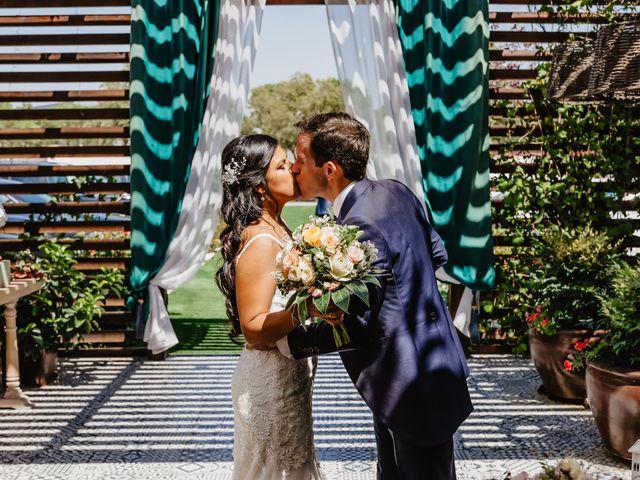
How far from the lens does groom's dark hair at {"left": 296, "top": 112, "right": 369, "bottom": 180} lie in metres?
2.38

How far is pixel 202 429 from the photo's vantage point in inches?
177

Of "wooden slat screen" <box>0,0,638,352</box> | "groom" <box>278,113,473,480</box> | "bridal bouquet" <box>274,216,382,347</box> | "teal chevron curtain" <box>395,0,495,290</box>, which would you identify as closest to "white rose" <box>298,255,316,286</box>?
"bridal bouquet" <box>274,216,382,347</box>

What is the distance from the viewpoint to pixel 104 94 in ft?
19.9

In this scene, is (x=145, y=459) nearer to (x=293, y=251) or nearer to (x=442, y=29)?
(x=293, y=251)

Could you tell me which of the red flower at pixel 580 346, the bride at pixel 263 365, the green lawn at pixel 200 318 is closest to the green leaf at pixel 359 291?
the bride at pixel 263 365

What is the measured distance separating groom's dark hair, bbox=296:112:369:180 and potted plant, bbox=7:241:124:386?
3.47 meters

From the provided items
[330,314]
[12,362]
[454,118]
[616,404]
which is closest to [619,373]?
[616,404]

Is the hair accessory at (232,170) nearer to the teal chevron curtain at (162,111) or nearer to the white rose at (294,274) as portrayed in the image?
the white rose at (294,274)

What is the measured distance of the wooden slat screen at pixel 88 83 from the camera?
5984mm

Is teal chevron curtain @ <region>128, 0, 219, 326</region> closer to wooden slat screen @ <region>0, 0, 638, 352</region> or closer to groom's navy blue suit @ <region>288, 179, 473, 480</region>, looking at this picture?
wooden slat screen @ <region>0, 0, 638, 352</region>

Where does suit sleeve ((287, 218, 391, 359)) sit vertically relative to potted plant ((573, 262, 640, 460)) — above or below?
above

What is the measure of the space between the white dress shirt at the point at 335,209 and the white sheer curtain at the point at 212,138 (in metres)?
3.66

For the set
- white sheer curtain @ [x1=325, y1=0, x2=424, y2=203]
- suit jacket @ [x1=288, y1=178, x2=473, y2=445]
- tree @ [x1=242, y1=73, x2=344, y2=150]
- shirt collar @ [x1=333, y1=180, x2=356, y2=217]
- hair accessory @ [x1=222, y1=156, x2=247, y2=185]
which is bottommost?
suit jacket @ [x1=288, y1=178, x2=473, y2=445]

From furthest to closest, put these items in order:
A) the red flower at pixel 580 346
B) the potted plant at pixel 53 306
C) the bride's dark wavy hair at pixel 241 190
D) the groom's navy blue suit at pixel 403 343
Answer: the potted plant at pixel 53 306, the red flower at pixel 580 346, the bride's dark wavy hair at pixel 241 190, the groom's navy blue suit at pixel 403 343
